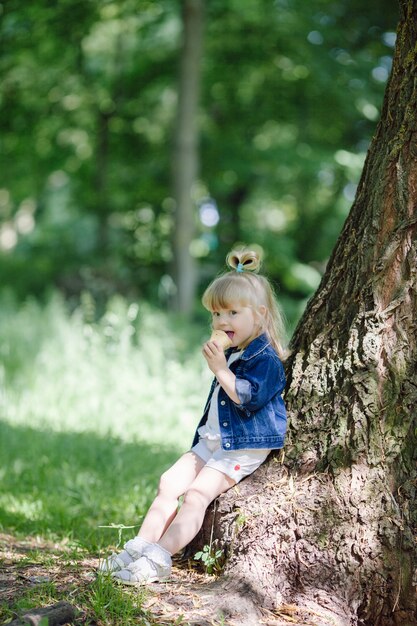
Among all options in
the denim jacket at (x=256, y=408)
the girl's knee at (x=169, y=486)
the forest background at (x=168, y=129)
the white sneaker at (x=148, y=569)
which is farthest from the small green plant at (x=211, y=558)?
the forest background at (x=168, y=129)

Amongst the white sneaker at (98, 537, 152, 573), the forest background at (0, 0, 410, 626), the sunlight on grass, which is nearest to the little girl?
the white sneaker at (98, 537, 152, 573)

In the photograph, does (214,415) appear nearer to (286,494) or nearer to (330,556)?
(286,494)

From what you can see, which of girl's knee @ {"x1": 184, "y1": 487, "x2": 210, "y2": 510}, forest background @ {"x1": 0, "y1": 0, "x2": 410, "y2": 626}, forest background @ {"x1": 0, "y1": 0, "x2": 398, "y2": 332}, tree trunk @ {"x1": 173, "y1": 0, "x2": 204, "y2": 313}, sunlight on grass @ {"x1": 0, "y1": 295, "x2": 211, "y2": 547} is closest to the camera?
girl's knee @ {"x1": 184, "y1": 487, "x2": 210, "y2": 510}

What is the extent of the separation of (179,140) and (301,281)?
4861mm

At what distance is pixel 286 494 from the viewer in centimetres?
300

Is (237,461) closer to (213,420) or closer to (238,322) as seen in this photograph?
(213,420)

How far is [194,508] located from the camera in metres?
3.05

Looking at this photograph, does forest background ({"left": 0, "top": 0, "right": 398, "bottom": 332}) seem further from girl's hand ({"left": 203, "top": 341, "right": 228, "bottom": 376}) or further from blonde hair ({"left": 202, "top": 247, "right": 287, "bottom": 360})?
girl's hand ({"left": 203, "top": 341, "right": 228, "bottom": 376})

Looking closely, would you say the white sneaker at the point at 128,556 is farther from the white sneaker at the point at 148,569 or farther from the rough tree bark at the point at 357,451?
the rough tree bark at the point at 357,451

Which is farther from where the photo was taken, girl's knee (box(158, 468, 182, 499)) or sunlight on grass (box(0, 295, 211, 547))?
sunlight on grass (box(0, 295, 211, 547))

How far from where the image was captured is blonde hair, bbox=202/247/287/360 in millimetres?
3301

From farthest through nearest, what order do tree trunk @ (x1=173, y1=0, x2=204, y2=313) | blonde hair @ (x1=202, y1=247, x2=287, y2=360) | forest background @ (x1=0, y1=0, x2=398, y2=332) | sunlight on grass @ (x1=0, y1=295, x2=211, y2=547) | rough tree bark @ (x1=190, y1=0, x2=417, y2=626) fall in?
1. forest background @ (x1=0, y1=0, x2=398, y2=332)
2. tree trunk @ (x1=173, y1=0, x2=204, y2=313)
3. sunlight on grass @ (x1=0, y1=295, x2=211, y2=547)
4. blonde hair @ (x1=202, y1=247, x2=287, y2=360)
5. rough tree bark @ (x1=190, y1=0, x2=417, y2=626)

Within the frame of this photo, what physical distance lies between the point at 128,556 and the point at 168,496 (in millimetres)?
331

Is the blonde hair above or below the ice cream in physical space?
above
